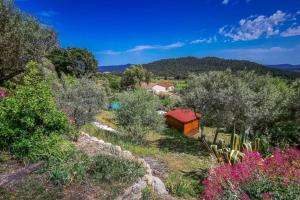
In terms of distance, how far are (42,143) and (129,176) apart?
9.32ft

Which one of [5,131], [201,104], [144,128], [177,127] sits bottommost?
[177,127]

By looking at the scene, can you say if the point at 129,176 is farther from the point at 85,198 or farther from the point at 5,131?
the point at 5,131

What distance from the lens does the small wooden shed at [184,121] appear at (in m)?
32.9

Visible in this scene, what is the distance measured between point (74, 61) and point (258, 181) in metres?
51.9

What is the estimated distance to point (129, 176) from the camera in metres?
7.39

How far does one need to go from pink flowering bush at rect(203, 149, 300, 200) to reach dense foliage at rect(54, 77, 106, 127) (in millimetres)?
8753

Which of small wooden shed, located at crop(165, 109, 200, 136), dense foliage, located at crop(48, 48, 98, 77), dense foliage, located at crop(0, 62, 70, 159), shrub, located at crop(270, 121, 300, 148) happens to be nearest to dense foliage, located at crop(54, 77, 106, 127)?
dense foliage, located at crop(0, 62, 70, 159)

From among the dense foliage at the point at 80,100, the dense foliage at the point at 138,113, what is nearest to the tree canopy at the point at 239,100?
the dense foliage at the point at 138,113

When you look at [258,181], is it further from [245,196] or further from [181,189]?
[181,189]

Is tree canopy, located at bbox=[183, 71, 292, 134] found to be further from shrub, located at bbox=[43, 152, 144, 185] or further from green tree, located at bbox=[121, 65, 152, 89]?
green tree, located at bbox=[121, 65, 152, 89]

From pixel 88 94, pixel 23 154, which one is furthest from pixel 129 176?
pixel 88 94

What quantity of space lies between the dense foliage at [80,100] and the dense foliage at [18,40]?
3738 mm

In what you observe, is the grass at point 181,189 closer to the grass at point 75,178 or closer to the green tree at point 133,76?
the grass at point 75,178

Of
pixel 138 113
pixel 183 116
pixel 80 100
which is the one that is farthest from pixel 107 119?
pixel 80 100
